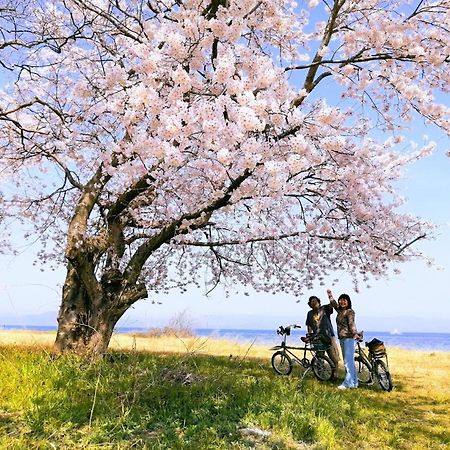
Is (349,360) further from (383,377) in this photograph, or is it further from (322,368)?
(322,368)

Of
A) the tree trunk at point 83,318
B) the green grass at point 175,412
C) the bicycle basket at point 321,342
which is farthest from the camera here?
the bicycle basket at point 321,342

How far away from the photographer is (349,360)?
32.6 feet

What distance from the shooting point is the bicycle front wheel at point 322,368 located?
10766 millimetres

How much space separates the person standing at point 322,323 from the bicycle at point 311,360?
137 millimetres

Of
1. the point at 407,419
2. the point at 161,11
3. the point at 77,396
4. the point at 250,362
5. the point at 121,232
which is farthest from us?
the point at 250,362

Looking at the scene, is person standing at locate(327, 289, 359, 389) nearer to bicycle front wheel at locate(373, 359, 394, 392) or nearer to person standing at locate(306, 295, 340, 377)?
bicycle front wheel at locate(373, 359, 394, 392)

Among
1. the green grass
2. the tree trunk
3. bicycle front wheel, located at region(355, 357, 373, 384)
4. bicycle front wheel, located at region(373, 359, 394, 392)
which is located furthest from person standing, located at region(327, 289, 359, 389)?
the tree trunk

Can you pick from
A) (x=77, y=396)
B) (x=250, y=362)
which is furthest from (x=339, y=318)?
(x=77, y=396)

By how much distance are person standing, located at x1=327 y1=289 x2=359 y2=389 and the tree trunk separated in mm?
4157

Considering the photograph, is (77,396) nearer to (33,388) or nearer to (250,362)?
(33,388)

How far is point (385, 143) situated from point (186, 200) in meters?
4.67

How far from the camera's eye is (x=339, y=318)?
10.0 m

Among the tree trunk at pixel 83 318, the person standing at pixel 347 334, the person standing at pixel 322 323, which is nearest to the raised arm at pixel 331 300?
the person standing at pixel 322 323

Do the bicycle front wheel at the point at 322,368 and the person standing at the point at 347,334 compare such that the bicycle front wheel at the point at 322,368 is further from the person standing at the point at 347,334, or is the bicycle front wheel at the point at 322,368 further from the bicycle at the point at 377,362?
the person standing at the point at 347,334
